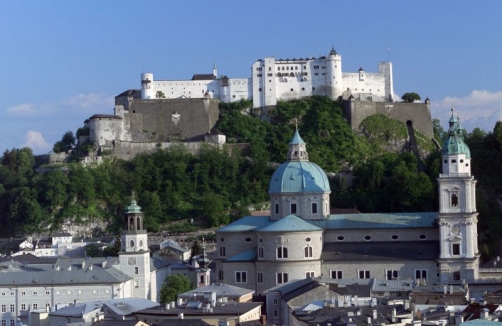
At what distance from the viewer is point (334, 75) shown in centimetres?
12738

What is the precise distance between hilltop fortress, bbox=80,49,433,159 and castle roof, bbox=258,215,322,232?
41.6 metres

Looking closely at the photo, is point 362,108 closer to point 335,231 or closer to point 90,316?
point 335,231

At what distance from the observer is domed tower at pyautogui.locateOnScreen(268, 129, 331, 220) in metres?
83.9

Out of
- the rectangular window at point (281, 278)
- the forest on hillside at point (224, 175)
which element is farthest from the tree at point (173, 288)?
the forest on hillside at point (224, 175)

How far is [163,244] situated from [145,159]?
47.7 feet

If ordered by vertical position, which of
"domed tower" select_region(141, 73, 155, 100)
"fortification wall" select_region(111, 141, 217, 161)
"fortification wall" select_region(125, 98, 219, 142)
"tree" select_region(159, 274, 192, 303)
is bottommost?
"tree" select_region(159, 274, 192, 303)

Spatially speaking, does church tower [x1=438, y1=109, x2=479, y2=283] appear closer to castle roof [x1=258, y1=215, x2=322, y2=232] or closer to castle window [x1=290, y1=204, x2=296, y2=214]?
castle roof [x1=258, y1=215, x2=322, y2=232]

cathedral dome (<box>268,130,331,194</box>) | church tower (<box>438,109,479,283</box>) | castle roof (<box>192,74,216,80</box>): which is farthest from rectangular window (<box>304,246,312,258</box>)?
castle roof (<box>192,74,216,80</box>)

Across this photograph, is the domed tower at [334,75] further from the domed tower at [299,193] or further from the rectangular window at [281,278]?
the rectangular window at [281,278]

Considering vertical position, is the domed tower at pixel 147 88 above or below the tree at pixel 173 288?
above

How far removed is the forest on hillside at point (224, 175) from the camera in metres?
111

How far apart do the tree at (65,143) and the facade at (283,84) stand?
7.35 meters

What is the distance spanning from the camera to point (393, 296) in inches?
2635

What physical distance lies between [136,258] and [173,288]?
25.2 ft
